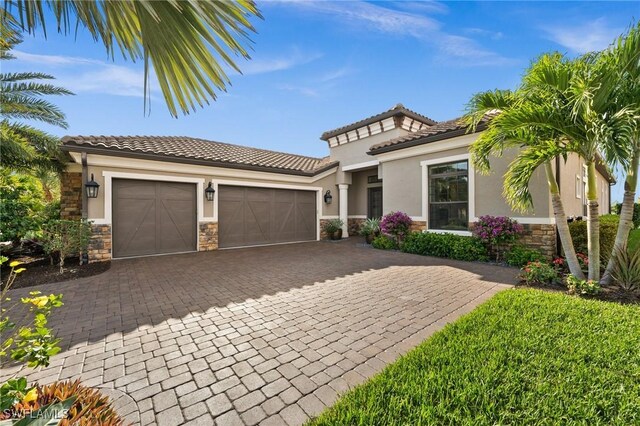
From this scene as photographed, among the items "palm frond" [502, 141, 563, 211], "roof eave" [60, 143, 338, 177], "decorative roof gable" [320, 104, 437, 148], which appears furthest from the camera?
"decorative roof gable" [320, 104, 437, 148]

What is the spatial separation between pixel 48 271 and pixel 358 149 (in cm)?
1203

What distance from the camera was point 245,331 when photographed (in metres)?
3.43

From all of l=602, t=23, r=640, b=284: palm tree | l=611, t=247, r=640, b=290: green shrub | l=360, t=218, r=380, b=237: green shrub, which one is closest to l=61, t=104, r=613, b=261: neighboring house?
l=360, t=218, r=380, b=237: green shrub

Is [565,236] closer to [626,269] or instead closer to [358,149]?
[626,269]

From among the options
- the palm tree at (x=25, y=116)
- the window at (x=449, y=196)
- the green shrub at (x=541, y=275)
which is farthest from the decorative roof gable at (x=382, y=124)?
the palm tree at (x=25, y=116)

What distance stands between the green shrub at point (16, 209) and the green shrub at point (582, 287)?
1161cm

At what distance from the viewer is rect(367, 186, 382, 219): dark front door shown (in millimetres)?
13741

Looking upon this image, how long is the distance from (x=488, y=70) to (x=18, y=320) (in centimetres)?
1086

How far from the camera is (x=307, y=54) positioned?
227 inches

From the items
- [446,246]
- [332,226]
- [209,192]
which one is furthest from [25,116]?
[446,246]

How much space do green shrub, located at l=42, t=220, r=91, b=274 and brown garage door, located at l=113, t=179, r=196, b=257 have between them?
3.66 ft

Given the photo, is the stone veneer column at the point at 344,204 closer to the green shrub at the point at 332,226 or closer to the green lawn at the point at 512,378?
the green shrub at the point at 332,226

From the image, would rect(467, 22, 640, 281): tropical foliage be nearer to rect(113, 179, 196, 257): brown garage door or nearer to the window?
the window

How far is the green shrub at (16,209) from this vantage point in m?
5.98
